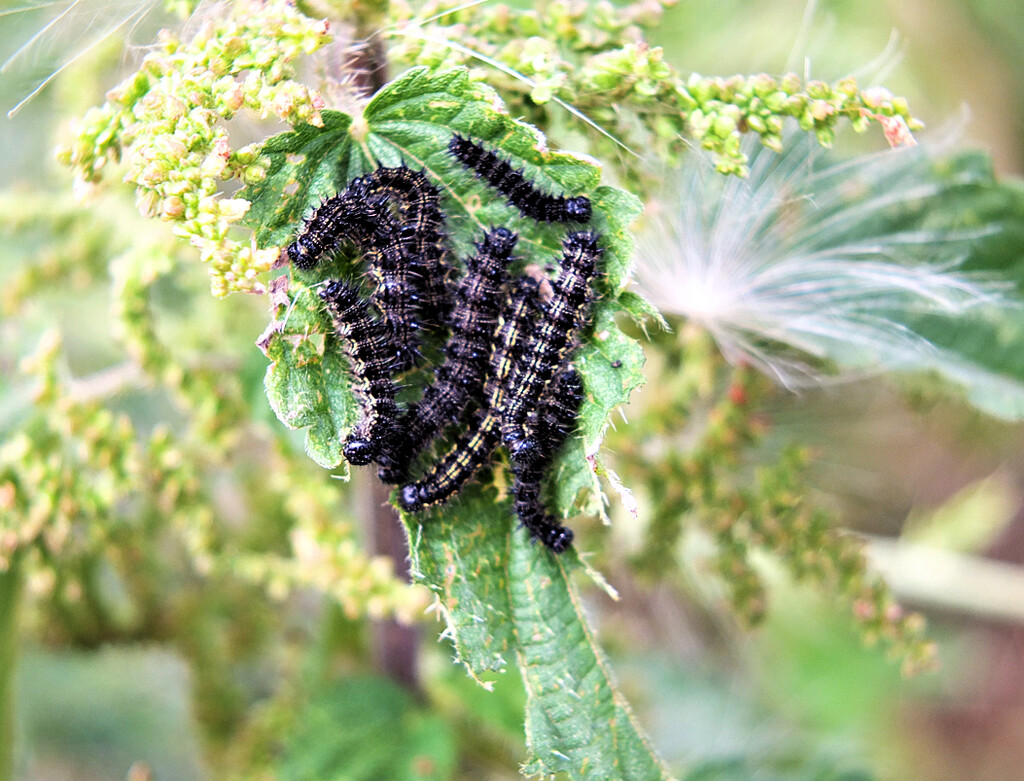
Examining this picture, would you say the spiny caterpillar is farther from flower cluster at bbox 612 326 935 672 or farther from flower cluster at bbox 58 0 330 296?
flower cluster at bbox 612 326 935 672

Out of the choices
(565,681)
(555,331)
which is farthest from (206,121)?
(565,681)

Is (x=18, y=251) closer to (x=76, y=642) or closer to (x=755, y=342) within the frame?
(x=76, y=642)

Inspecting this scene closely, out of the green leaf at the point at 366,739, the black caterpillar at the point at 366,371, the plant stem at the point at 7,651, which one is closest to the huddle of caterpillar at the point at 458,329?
the black caterpillar at the point at 366,371

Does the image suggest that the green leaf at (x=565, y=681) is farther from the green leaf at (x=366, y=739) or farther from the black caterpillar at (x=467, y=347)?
the green leaf at (x=366, y=739)

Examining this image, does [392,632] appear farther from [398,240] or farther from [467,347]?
[398,240]

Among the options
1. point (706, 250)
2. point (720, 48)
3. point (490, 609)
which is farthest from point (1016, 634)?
point (490, 609)

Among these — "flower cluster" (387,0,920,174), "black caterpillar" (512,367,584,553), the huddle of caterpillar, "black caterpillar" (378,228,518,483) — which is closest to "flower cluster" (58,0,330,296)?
the huddle of caterpillar
